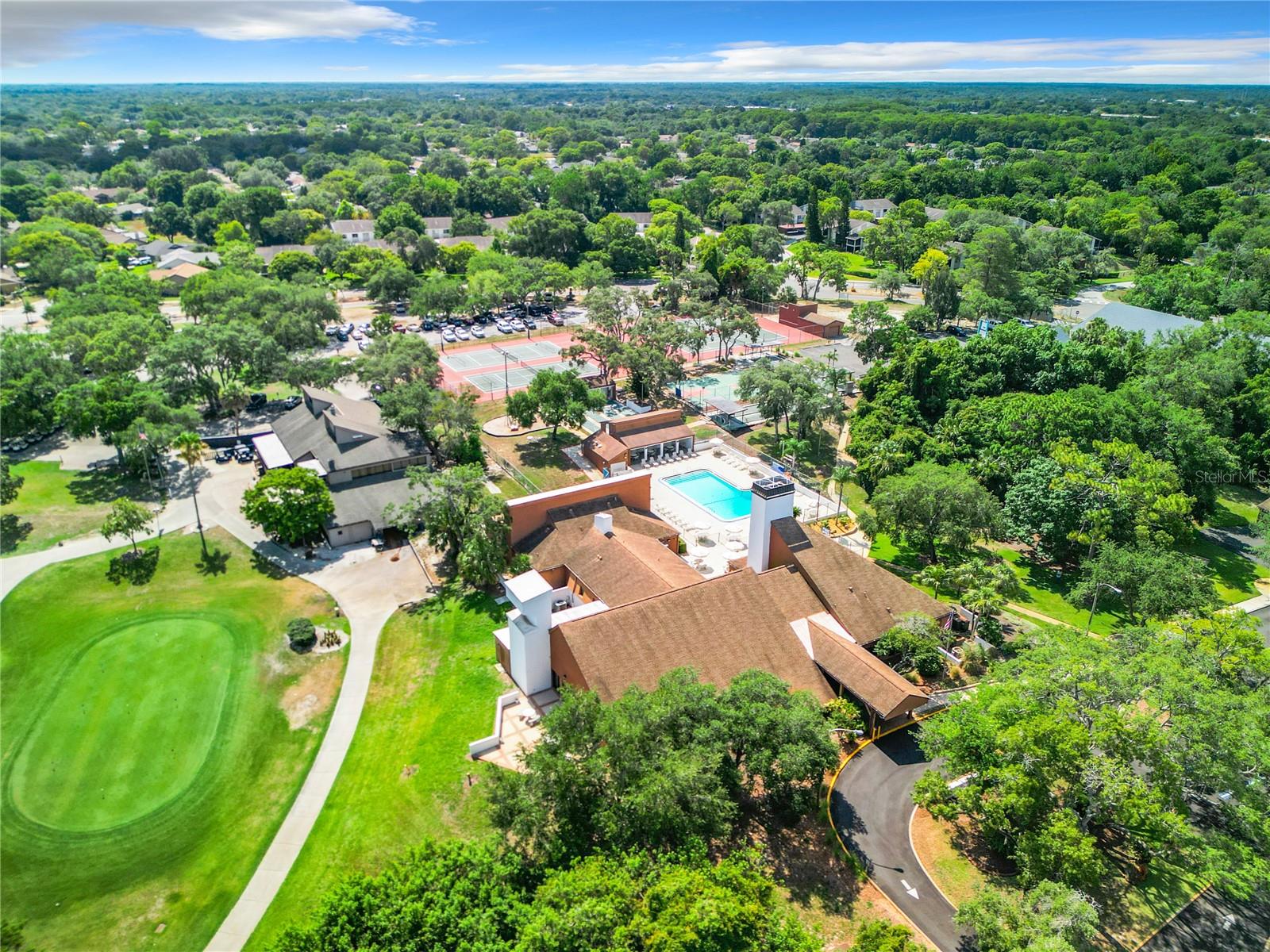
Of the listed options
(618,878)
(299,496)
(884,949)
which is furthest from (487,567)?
(884,949)

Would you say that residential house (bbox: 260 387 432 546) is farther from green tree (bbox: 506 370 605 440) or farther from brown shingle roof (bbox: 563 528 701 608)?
Result: brown shingle roof (bbox: 563 528 701 608)

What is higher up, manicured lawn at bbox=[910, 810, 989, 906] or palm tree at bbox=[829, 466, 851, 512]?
palm tree at bbox=[829, 466, 851, 512]

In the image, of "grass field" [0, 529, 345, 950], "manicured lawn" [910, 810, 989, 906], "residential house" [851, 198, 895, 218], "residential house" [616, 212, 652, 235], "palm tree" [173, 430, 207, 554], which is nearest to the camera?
"manicured lawn" [910, 810, 989, 906]

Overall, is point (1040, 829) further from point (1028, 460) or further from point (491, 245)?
point (491, 245)

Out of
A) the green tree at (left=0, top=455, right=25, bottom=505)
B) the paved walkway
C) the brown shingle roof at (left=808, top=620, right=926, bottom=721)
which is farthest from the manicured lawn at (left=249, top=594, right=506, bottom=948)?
the green tree at (left=0, top=455, right=25, bottom=505)

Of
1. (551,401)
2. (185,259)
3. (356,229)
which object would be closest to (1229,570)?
(551,401)
